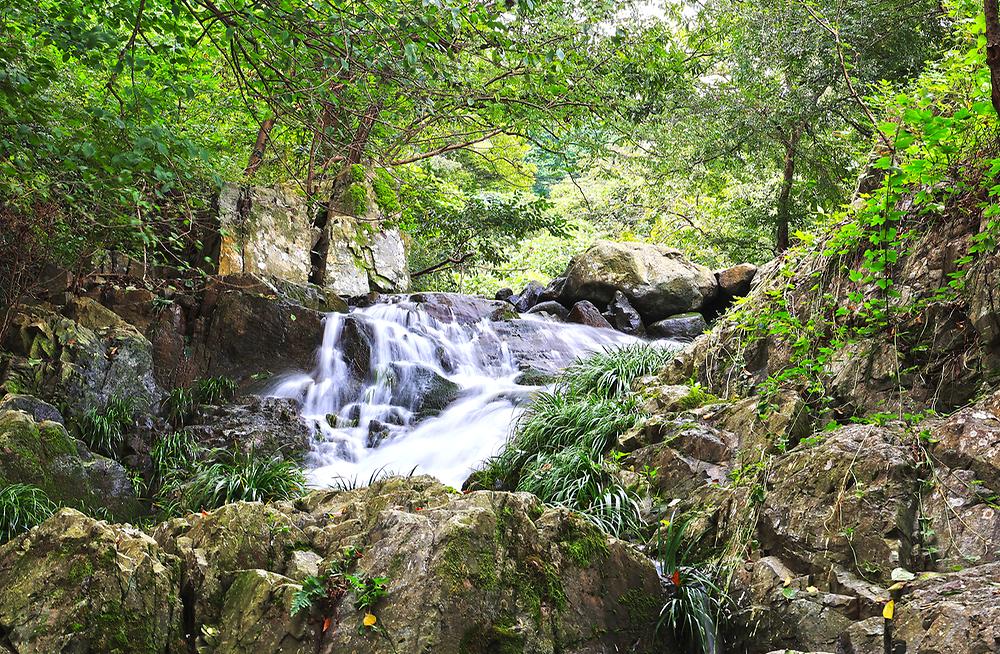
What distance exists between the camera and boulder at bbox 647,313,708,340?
13250 millimetres

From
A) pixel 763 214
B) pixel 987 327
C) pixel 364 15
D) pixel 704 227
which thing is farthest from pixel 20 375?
pixel 704 227

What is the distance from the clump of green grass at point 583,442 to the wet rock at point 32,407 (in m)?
4.29

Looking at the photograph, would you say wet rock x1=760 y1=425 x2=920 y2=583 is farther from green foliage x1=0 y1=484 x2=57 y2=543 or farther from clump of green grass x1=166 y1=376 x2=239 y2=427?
clump of green grass x1=166 y1=376 x2=239 y2=427

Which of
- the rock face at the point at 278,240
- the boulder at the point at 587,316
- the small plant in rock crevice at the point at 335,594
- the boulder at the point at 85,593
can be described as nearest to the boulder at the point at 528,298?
the boulder at the point at 587,316

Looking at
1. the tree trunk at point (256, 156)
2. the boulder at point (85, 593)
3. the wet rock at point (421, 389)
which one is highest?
the tree trunk at point (256, 156)

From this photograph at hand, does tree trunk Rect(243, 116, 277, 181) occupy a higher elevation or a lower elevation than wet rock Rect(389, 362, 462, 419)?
higher

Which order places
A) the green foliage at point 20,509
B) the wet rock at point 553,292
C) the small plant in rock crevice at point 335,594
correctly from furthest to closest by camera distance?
the wet rock at point 553,292 < the green foliage at point 20,509 < the small plant in rock crevice at point 335,594

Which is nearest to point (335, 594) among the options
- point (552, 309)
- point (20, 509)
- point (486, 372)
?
point (20, 509)

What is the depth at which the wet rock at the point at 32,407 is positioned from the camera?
636cm

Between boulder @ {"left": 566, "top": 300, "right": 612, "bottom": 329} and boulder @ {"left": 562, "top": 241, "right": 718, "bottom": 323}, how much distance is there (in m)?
0.69

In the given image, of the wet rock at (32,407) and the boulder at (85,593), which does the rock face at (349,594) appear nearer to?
the boulder at (85,593)

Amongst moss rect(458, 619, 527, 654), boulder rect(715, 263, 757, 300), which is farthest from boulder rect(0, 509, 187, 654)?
boulder rect(715, 263, 757, 300)

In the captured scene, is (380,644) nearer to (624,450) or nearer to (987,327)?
(624,450)

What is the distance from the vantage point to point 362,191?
11492mm
